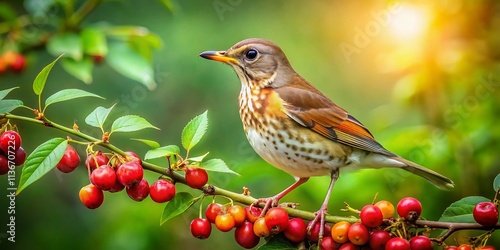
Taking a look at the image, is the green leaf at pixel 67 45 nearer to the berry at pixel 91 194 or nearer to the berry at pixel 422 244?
the berry at pixel 91 194

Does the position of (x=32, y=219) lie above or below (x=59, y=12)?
below

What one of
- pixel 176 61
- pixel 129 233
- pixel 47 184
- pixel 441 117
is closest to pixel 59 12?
pixel 176 61

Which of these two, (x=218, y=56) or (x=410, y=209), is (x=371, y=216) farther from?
(x=218, y=56)

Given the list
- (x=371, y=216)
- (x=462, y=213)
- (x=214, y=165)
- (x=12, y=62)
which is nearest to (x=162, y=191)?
(x=214, y=165)

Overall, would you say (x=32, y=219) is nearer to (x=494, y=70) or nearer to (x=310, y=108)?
(x=310, y=108)

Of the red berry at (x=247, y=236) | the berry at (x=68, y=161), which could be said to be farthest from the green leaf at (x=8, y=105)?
the red berry at (x=247, y=236)

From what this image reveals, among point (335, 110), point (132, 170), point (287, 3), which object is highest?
point (287, 3)

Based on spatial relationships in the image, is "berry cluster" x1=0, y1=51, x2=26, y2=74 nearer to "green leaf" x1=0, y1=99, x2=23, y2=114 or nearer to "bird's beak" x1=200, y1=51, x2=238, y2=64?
"bird's beak" x1=200, y1=51, x2=238, y2=64
